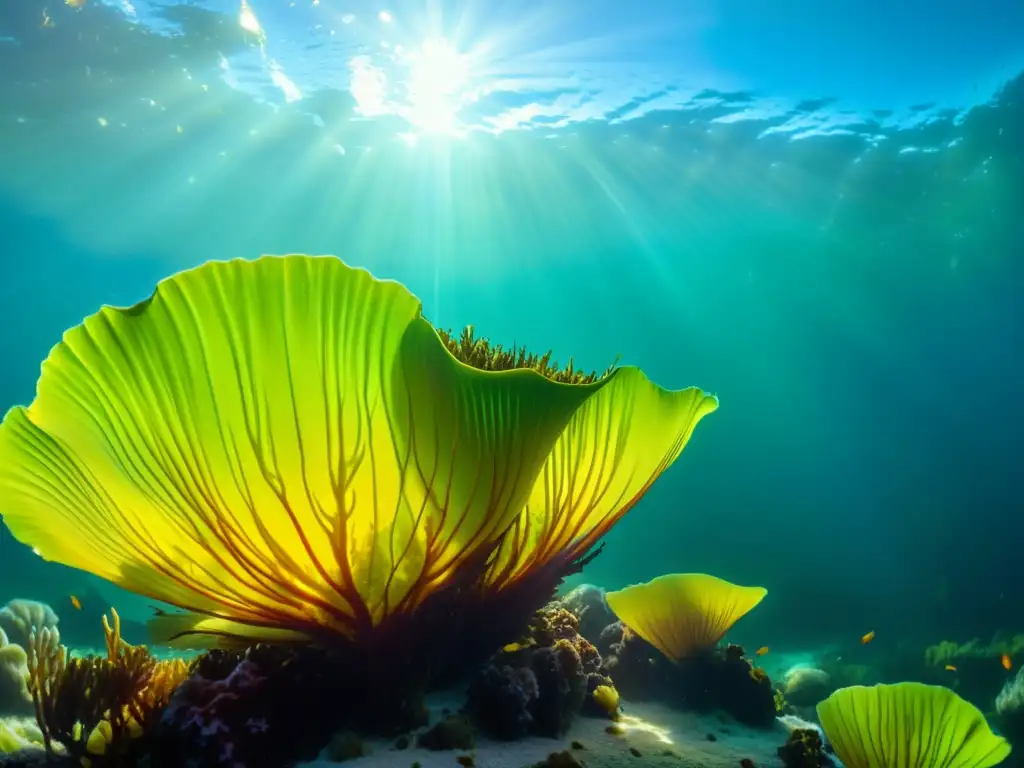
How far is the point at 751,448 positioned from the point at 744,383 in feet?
20.2

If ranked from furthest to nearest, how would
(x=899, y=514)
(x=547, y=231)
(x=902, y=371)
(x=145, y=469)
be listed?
(x=902, y=371), (x=899, y=514), (x=547, y=231), (x=145, y=469)

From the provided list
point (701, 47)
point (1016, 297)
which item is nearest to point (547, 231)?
point (701, 47)

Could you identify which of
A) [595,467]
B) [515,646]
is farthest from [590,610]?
[595,467]

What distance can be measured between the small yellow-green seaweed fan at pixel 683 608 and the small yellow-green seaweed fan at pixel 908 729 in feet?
2.41

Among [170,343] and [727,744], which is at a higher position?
[170,343]

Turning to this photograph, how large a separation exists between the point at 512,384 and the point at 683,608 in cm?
264

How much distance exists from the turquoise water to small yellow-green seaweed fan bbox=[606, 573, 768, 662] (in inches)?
672

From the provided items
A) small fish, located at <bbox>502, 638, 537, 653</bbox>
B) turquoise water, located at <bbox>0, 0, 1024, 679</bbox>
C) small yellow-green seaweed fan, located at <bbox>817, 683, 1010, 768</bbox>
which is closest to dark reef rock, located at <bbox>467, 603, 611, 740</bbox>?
small fish, located at <bbox>502, 638, 537, 653</bbox>

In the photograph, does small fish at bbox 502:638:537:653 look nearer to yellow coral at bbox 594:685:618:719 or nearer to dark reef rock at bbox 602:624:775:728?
yellow coral at bbox 594:685:618:719

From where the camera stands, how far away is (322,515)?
1.90 metres

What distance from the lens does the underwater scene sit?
70.8 inches

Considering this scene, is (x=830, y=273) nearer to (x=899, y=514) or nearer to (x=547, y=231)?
(x=899, y=514)

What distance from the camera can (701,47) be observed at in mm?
17078

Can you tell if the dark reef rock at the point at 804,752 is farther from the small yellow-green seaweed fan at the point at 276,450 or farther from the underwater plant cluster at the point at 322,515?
the small yellow-green seaweed fan at the point at 276,450
